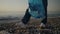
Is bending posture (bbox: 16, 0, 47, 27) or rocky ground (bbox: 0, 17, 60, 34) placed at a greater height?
bending posture (bbox: 16, 0, 47, 27)

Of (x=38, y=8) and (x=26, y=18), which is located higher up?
(x=38, y=8)

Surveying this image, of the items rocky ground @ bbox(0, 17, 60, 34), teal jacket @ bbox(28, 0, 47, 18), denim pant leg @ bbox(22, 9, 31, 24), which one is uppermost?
teal jacket @ bbox(28, 0, 47, 18)

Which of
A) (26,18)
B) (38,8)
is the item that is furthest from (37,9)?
(26,18)

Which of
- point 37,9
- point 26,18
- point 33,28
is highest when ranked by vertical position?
point 37,9

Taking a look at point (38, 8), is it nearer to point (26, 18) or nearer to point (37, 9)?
point (37, 9)

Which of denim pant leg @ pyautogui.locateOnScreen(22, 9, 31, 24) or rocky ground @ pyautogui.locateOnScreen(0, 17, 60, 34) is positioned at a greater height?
denim pant leg @ pyautogui.locateOnScreen(22, 9, 31, 24)

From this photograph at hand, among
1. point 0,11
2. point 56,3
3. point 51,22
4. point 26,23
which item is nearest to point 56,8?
point 56,3

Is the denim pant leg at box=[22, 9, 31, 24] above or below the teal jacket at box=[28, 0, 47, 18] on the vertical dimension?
below

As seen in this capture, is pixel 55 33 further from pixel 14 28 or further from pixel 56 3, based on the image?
pixel 14 28

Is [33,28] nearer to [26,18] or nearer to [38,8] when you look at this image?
[26,18]

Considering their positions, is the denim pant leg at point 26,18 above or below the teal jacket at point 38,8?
below

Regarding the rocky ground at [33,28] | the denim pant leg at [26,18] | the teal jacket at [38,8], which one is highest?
the teal jacket at [38,8]
